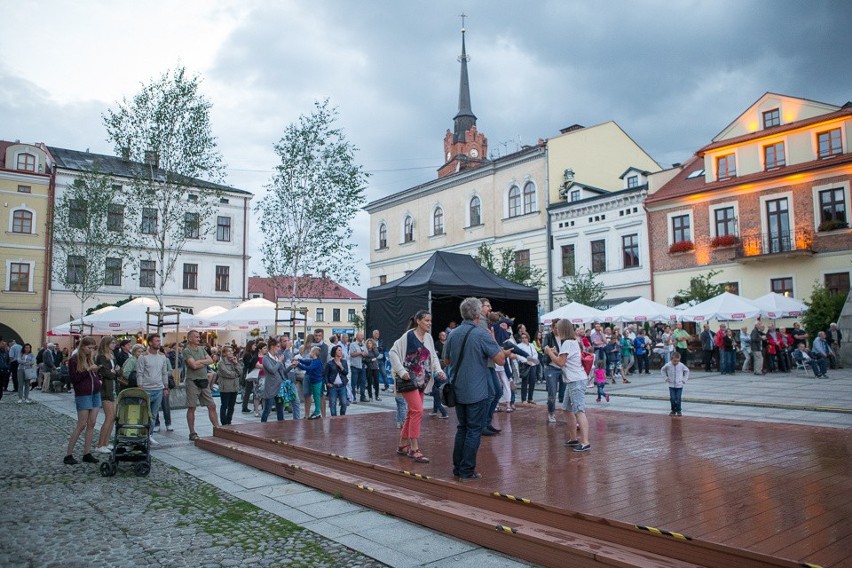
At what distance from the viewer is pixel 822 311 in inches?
867

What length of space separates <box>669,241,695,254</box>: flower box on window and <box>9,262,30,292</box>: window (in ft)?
122

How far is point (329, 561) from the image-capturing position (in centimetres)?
472

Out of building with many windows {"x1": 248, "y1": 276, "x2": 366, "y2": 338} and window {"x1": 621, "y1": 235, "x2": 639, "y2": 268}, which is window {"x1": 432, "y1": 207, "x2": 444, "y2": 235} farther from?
building with many windows {"x1": 248, "y1": 276, "x2": 366, "y2": 338}

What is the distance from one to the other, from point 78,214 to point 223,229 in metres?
12.5

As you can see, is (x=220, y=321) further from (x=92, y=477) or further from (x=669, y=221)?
(x=669, y=221)

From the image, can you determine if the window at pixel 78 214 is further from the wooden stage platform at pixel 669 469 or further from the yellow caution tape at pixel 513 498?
the yellow caution tape at pixel 513 498

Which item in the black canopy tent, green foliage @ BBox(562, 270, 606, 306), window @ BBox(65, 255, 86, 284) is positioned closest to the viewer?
the black canopy tent

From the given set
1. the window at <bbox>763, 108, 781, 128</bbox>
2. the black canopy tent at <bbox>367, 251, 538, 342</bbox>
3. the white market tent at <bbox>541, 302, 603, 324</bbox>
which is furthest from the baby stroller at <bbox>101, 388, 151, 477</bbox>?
the window at <bbox>763, 108, 781, 128</bbox>

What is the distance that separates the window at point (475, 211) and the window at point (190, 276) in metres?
19.3

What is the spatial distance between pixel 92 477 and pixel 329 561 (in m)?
4.71

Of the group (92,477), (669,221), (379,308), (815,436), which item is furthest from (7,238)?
(815,436)

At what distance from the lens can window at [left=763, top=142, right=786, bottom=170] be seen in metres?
28.5

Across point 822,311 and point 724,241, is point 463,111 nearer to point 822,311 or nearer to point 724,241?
point 724,241

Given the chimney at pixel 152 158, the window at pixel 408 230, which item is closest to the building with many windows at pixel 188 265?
the window at pixel 408 230
